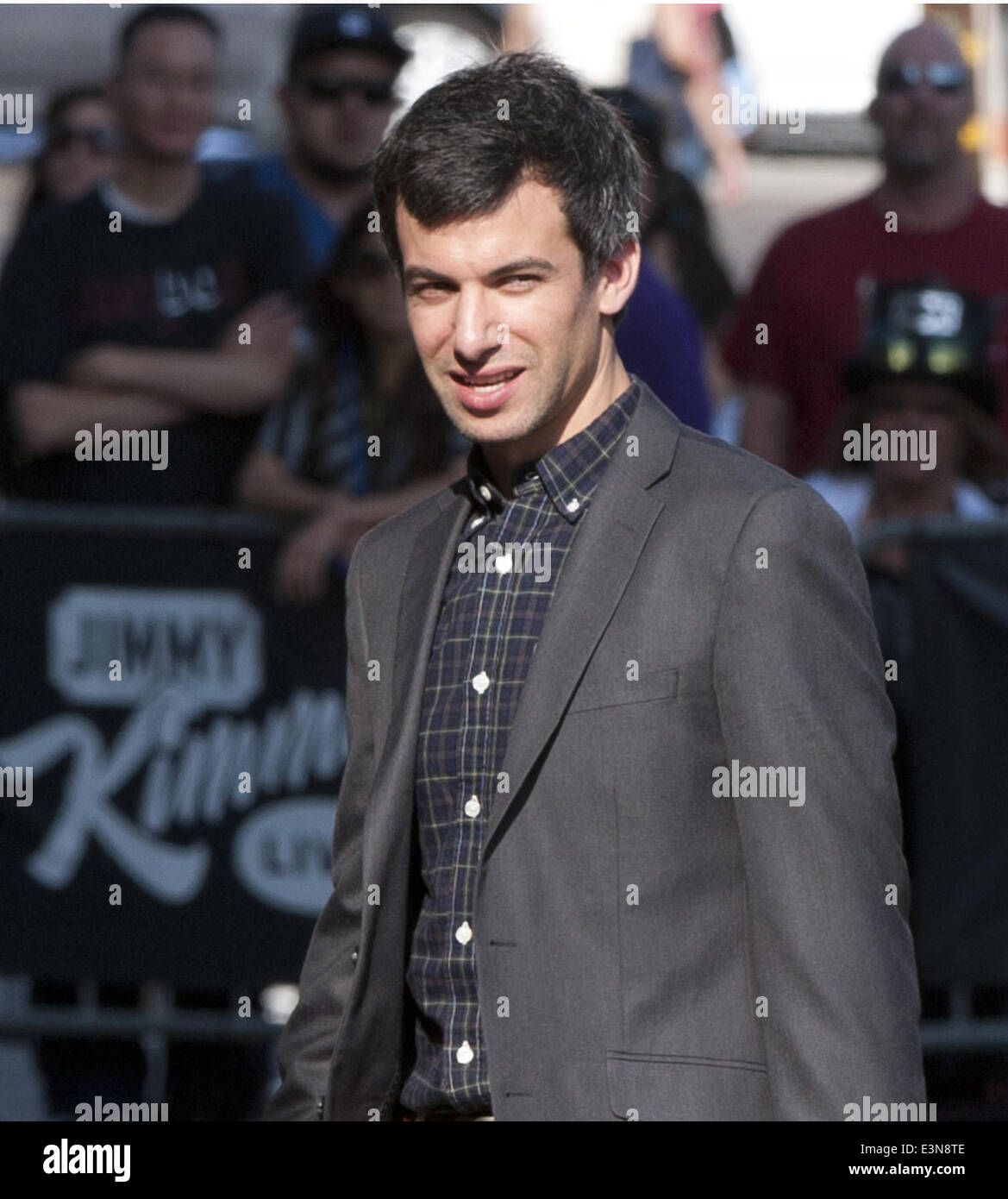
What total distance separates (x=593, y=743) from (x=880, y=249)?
3967 millimetres

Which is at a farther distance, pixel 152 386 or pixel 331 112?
pixel 331 112

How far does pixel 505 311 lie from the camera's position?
2.72 meters

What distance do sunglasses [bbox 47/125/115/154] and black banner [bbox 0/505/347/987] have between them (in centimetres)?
140

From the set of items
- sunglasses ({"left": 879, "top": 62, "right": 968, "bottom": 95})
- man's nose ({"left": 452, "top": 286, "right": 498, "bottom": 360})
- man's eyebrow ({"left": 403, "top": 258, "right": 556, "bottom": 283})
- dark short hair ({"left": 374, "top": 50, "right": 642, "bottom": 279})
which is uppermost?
sunglasses ({"left": 879, "top": 62, "right": 968, "bottom": 95})

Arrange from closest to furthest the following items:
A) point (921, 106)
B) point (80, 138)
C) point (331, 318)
Result: point (331, 318) → point (921, 106) → point (80, 138)

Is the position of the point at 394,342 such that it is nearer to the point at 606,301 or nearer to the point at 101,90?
the point at 101,90

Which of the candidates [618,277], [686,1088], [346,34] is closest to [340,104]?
[346,34]

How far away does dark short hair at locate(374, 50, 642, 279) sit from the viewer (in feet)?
8.86

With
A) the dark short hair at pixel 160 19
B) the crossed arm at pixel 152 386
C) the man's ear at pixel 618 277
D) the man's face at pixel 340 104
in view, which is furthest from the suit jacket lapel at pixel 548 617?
the dark short hair at pixel 160 19

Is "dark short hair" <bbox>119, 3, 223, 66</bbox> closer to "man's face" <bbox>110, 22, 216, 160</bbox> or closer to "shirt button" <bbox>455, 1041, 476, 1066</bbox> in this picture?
"man's face" <bbox>110, 22, 216, 160</bbox>

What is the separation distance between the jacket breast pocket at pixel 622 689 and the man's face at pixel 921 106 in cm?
399

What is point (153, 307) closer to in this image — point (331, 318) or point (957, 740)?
point (331, 318)

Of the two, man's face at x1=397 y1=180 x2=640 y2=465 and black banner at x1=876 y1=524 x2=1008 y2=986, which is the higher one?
man's face at x1=397 y1=180 x2=640 y2=465

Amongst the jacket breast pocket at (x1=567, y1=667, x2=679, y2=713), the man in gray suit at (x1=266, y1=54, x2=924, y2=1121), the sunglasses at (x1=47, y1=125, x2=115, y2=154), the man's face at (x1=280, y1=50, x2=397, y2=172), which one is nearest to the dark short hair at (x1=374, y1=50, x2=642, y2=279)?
the man in gray suit at (x1=266, y1=54, x2=924, y2=1121)
